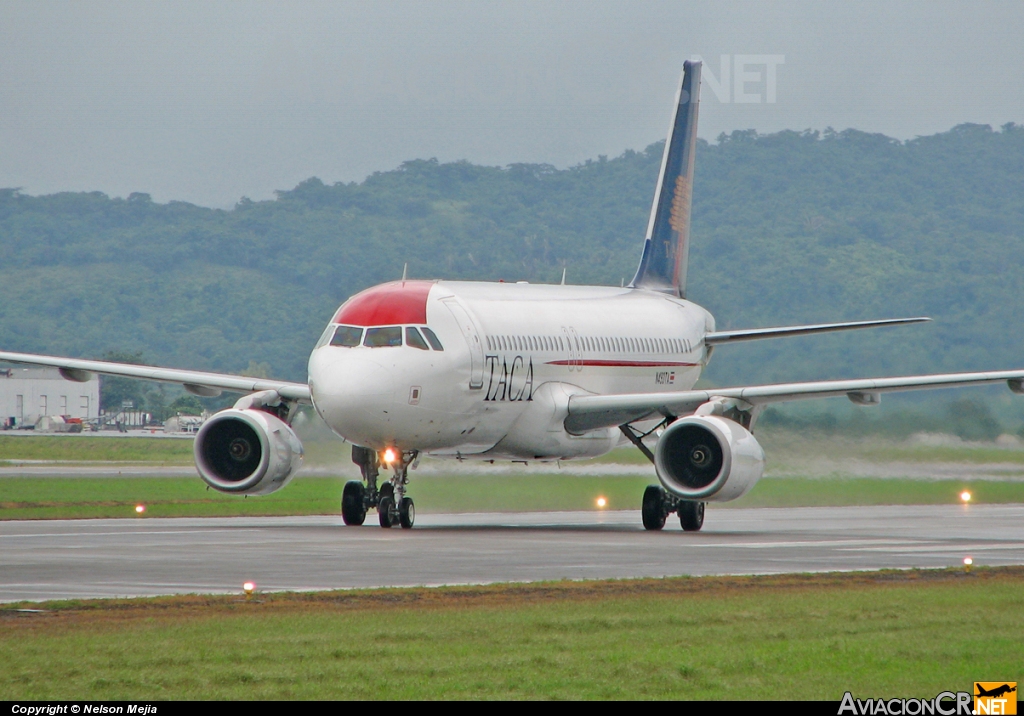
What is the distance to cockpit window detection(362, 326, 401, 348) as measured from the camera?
83.7 feet

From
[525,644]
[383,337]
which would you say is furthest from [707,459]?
[525,644]

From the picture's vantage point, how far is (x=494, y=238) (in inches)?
6378

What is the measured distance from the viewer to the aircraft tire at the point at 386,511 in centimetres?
2666

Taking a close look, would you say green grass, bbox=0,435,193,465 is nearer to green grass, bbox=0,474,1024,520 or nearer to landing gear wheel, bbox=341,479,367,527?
green grass, bbox=0,474,1024,520

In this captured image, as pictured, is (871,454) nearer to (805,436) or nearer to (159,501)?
(805,436)

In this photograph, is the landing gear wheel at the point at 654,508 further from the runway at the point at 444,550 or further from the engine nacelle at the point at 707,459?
the engine nacelle at the point at 707,459

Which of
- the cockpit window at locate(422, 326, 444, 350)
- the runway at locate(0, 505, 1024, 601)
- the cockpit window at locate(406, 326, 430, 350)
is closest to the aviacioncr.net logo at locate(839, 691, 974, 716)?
the runway at locate(0, 505, 1024, 601)

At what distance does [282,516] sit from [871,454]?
481 inches

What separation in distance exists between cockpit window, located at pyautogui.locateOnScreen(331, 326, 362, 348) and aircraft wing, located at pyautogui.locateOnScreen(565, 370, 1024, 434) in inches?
191

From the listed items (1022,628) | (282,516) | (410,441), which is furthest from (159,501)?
(1022,628)

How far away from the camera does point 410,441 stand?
25875 millimetres

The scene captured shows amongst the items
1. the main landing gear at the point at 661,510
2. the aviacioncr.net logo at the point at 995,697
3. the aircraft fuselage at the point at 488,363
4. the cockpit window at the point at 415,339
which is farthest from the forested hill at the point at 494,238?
the aviacioncr.net logo at the point at 995,697

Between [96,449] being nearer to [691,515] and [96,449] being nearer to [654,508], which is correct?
[654,508]

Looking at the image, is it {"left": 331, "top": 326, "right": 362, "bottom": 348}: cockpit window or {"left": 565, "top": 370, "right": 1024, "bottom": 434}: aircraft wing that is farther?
{"left": 565, "top": 370, "right": 1024, "bottom": 434}: aircraft wing
